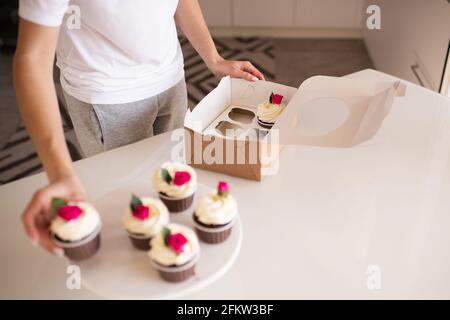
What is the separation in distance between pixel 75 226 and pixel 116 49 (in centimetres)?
48

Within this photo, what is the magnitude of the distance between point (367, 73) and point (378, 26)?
60.1 inches

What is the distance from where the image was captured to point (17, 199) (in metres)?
1.04

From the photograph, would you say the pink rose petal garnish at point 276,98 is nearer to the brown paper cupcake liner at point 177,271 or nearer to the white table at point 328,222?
the white table at point 328,222

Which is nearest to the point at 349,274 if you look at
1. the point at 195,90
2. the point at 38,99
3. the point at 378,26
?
the point at 38,99

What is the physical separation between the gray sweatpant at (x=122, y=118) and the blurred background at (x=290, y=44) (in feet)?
3.20

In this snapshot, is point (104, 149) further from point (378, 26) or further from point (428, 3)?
point (378, 26)

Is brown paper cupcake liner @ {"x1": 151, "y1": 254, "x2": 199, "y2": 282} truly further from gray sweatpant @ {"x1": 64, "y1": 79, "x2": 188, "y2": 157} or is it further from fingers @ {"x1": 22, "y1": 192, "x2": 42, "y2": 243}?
gray sweatpant @ {"x1": 64, "y1": 79, "x2": 188, "y2": 157}

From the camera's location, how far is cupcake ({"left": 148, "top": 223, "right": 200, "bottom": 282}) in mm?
800

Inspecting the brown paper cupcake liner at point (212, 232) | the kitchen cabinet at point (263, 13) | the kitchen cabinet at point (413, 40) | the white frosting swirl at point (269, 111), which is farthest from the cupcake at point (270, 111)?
the kitchen cabinet at point (263, 13)

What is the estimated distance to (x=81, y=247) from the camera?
0.83 meters

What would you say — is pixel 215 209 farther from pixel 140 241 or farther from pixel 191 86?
pixel 191 86

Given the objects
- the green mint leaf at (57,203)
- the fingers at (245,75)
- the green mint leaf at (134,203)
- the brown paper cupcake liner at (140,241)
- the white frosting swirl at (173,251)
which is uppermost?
the fingers at (245,75)

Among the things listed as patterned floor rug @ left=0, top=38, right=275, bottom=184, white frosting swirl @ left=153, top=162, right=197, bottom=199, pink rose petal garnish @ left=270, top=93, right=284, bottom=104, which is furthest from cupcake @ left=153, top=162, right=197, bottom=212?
patterned floor rug @ left=0, top=38, right=275, bottom=184

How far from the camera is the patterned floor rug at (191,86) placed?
2.20 metres
